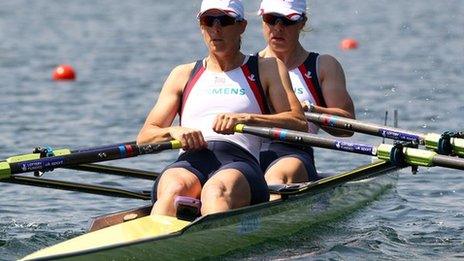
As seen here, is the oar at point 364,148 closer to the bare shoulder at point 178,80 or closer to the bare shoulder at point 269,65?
the bare shoulder at point 269,65

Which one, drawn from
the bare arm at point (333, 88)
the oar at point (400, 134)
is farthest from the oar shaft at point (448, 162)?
the bare arm at point (333, 88)

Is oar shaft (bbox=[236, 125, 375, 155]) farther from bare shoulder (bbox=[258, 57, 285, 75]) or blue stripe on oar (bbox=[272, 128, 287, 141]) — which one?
bare shoulder (bbox=[258, 57, 285, 75])

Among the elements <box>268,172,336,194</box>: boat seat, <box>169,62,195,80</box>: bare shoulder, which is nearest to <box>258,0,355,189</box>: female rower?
<box>268,172,336,194</box>: boat seat

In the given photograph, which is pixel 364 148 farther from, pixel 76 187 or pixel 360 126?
pixel 76 187

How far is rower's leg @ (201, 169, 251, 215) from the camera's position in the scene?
801 centimetres

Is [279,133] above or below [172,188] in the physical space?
above

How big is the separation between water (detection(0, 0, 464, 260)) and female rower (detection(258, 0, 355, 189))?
2.41 ft

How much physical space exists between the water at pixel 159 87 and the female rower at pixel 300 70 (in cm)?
74

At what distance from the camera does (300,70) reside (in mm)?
10016

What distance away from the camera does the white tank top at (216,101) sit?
8664mm

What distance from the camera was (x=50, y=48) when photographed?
1086 inches

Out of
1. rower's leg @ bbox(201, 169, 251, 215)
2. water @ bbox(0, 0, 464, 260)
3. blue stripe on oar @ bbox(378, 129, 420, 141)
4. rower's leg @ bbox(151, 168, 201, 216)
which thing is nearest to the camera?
rower's leg @ bbox(201, 169, 251, 215)

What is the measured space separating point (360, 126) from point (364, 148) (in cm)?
90

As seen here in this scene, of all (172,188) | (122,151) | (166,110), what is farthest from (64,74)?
Result: (172,188)
